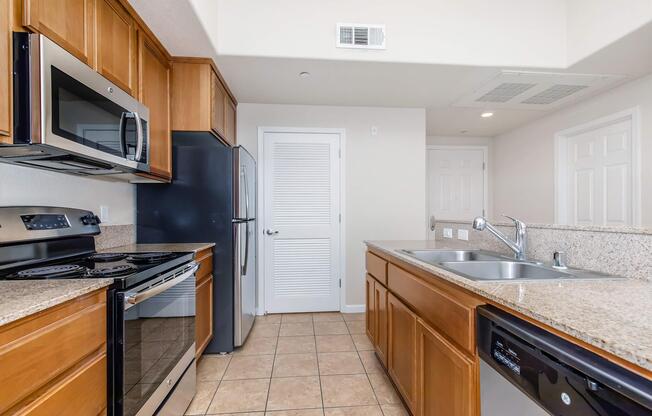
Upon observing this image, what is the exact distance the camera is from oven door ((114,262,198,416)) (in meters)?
1.13

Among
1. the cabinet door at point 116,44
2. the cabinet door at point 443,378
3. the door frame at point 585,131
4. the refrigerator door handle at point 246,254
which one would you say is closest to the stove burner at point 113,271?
the cabinet door at point 116,44

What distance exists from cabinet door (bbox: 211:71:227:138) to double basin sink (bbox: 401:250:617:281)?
176 cm

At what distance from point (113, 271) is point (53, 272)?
22 centimetres

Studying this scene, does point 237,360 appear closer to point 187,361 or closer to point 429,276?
point 187,361

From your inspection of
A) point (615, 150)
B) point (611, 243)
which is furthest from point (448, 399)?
point (615, 150)

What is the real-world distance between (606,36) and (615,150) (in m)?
1.37

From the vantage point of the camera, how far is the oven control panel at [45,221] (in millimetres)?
1375

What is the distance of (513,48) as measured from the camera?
7.59ft

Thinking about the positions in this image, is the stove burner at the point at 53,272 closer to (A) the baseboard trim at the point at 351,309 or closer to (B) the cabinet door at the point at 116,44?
(B) the cabinet door at the point at 116,44

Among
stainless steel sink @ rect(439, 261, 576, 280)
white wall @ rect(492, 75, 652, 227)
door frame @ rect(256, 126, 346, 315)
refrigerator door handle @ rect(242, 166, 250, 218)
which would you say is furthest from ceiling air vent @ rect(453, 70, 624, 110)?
A: refrigerator door handle @ rect(242, 166, 250, 218)

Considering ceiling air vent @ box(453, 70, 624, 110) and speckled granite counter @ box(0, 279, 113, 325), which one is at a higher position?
ceiling air vent @ box(453, 70, 624, 110)

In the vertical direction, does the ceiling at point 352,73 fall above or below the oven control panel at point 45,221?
above

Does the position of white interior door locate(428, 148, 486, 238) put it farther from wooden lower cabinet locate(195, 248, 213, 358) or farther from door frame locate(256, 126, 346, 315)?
wooden lower cabinet locate(195, 248, 213, 358)

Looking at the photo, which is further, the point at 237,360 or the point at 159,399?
the point at 237,360
